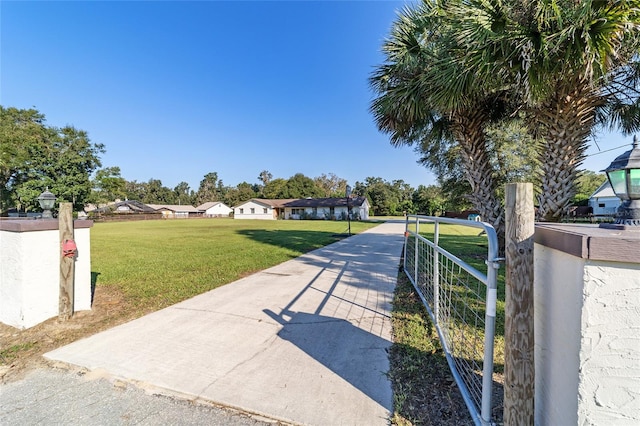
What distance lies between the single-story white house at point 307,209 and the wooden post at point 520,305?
117ft

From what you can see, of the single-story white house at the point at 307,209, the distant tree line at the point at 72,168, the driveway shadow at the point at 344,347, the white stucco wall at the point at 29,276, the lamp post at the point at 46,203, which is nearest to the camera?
the driveway shadow at the point at 344,347

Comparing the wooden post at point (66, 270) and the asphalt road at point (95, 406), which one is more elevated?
the wooden post at point (66, 270)

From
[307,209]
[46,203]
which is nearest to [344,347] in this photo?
[46,203]

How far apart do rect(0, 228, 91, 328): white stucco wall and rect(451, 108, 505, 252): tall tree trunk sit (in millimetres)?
8474

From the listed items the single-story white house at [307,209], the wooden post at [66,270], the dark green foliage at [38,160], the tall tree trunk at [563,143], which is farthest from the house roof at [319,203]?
the wooden post at [66,270]

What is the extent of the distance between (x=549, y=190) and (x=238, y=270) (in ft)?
24.1

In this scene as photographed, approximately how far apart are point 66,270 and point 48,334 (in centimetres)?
81

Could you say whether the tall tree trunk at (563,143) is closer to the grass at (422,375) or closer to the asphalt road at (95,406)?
the grass at (422,375)

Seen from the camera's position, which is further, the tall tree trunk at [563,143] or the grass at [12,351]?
the tall tree trunk at [563,143]

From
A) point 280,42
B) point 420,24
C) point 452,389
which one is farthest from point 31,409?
point 280,42

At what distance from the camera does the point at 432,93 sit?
19.5 ft

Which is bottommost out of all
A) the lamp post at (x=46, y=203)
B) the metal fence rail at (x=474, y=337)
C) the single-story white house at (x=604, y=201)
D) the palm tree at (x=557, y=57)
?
the metal fence rail at (x=474, y=337)

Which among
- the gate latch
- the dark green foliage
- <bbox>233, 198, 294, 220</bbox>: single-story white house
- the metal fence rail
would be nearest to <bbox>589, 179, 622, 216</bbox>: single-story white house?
the metal fence rail

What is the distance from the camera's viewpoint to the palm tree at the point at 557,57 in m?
3.92
